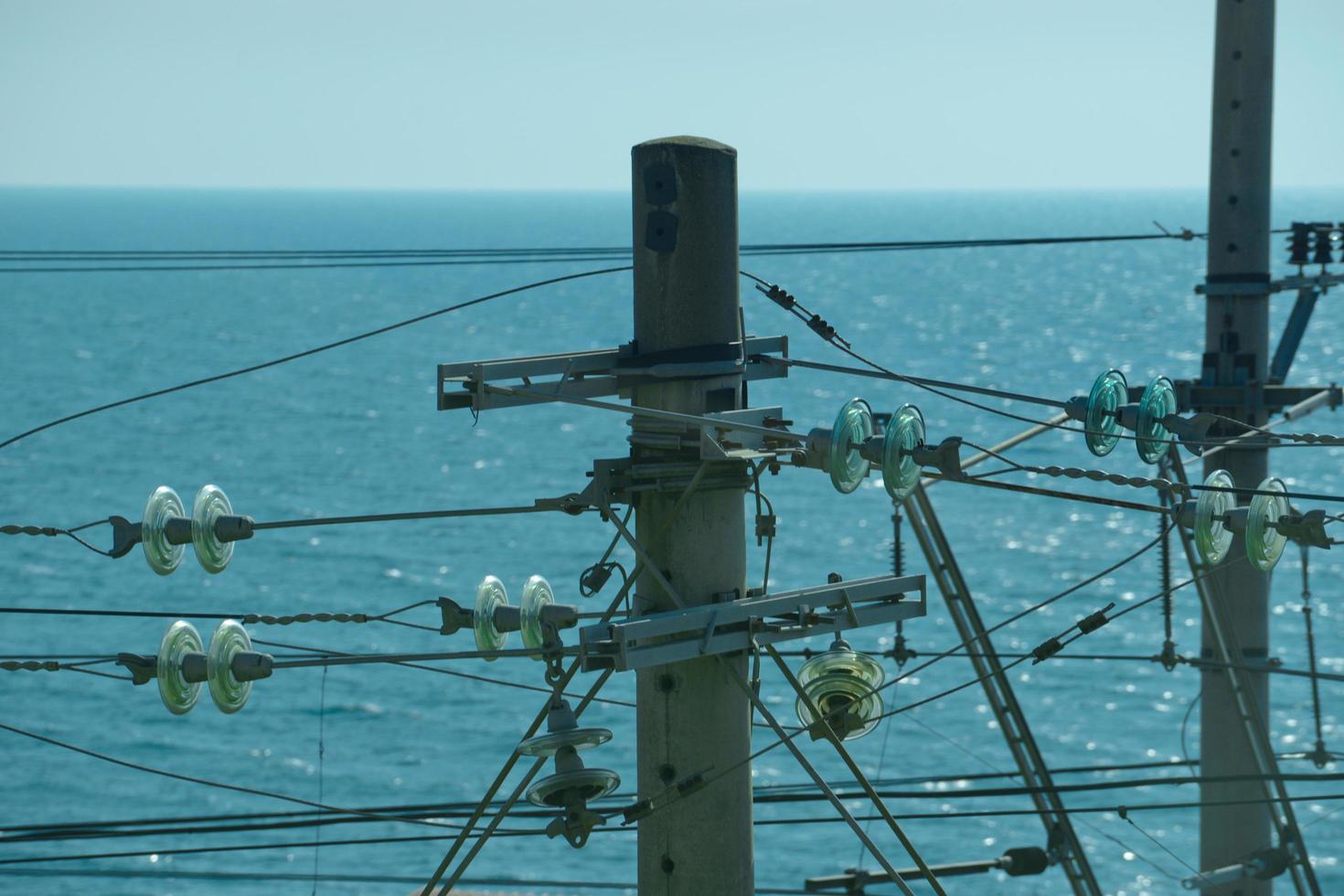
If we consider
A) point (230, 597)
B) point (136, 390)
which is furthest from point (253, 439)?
point (230, 597)

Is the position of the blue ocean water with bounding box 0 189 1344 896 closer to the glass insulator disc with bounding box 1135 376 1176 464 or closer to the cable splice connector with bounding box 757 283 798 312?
the cable splice connector with bounding box 757 283 798 312

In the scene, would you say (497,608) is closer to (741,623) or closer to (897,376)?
(741,623)

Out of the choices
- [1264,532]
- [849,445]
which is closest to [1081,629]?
[1264,532]

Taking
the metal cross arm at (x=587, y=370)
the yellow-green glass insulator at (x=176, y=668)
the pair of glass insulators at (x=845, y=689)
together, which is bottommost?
the pair of glass insulators at (x=845, y=689)

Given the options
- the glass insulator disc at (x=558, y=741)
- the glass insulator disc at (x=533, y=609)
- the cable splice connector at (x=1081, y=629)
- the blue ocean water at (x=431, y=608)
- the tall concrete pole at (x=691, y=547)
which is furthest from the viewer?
the blue ocean water at (x=431, y=608)

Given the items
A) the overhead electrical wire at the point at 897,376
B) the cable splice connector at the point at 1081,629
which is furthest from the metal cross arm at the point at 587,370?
the cable splice connector at the point at 1081,629

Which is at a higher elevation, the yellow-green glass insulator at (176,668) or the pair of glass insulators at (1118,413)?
the pair of glass insulators at (1118,413)

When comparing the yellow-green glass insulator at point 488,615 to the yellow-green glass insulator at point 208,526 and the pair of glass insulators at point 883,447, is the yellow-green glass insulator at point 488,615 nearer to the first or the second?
the yellow-green glass insulator at point 208,526
